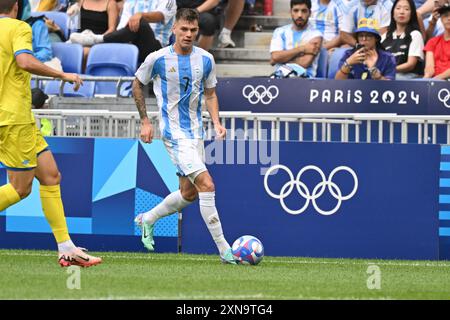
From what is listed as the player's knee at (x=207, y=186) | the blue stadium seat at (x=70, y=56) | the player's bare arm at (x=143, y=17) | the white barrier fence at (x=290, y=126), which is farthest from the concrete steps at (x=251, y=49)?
the player's knee at (x=207, y=186)

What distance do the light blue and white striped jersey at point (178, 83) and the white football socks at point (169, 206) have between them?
67 centimetres

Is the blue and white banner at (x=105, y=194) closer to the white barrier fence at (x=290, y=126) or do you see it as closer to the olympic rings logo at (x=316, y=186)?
the white barrier fence at (x=290, y=126)

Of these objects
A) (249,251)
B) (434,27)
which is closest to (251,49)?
(434,27)

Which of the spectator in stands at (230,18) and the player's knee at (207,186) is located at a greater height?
the spectator in stands at (230,18)

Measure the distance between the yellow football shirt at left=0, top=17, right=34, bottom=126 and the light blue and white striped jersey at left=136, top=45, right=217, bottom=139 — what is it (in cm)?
164

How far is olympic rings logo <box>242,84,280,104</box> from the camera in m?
14.5

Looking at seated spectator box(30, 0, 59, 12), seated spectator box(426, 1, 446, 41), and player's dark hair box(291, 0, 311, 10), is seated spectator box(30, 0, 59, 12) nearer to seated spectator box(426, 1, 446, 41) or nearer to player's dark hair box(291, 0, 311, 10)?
player's dark hair box(291, 0, 311, 10)

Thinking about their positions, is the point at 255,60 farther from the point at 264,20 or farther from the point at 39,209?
the point at 39,209

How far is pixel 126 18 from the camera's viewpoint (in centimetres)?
1720

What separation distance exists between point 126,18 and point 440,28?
451 centimetres

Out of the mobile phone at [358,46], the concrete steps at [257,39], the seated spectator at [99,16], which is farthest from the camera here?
the concrete steps at [257,39]

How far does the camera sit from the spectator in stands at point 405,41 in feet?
53.7
